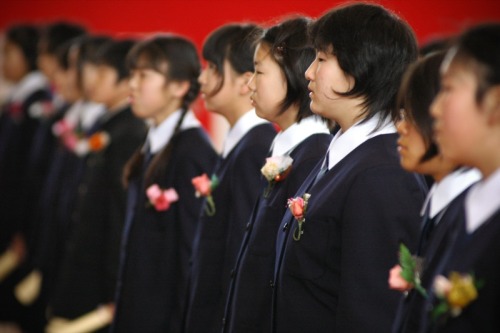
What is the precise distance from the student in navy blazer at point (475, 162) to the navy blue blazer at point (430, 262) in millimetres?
42

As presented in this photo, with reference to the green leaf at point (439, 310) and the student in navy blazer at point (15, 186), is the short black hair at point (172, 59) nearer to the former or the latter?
the green leaf at point (439, 310)

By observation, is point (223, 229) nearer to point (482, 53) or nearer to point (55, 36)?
point (482, 53)

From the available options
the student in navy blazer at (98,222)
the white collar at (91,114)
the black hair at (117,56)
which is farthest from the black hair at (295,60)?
the white collar at (91,114)

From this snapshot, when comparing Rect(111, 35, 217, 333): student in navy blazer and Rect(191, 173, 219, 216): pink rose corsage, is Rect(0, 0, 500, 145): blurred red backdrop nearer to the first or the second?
Rect(111, 35, 217, 333): student in navy blazer

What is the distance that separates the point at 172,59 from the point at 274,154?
3.49 feet

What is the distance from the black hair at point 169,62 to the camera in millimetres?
3459

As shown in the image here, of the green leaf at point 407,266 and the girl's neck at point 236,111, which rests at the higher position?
the green leaf at point 407,266

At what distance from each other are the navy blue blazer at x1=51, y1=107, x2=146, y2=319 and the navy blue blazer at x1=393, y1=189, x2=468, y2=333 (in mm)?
2216

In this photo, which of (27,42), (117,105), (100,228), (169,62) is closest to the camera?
(169,62)

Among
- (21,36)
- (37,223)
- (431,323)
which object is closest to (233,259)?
(431,323)

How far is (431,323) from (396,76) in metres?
0.74

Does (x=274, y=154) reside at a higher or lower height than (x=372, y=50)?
lower

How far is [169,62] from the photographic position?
350 cm

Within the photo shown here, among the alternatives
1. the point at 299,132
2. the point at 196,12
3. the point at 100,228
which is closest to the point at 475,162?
the point at 299,132
